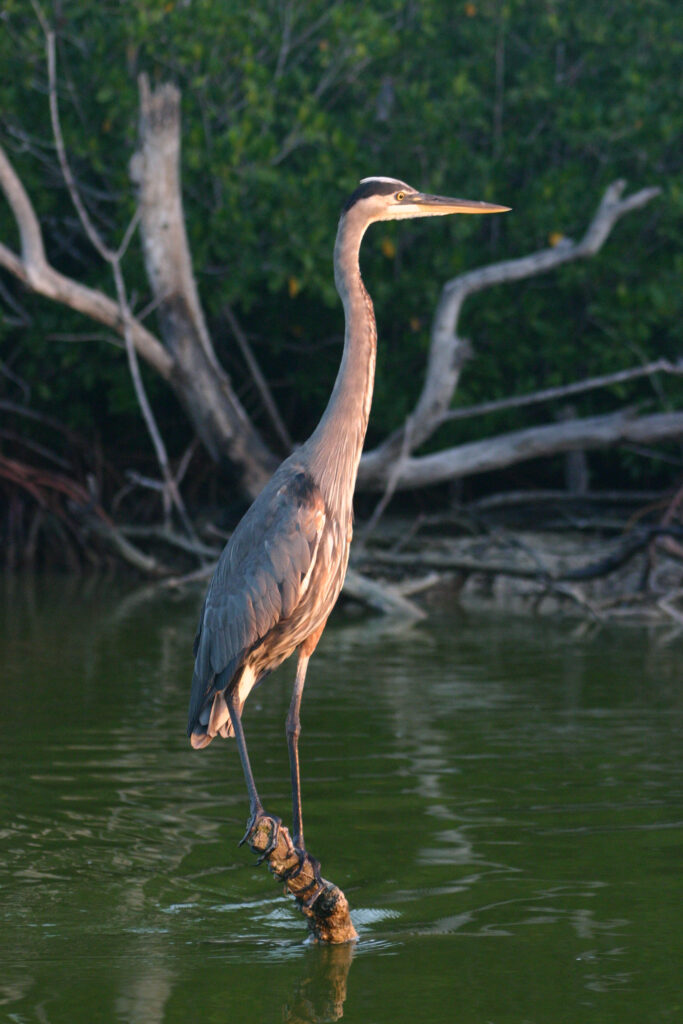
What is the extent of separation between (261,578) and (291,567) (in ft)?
0.31

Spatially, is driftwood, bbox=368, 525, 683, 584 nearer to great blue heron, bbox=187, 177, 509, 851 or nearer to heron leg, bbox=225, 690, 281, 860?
great blue heron, bbox=187, 177, 509, 851

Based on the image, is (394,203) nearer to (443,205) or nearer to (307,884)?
(443,205)

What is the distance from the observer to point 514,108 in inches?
530

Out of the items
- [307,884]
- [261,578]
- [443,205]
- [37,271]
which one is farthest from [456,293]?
[307,884]

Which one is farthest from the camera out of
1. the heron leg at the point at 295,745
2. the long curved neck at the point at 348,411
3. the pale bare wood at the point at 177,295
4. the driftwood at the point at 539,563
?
the pale bare wood at the point at 177,295

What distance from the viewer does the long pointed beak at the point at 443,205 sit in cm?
475

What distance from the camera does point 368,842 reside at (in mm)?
4672

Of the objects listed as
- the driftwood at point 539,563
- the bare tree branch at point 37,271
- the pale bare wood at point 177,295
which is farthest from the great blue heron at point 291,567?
the pale bare wood at point 177,295

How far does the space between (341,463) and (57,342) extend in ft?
29.4

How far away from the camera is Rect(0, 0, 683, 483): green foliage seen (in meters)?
11.1

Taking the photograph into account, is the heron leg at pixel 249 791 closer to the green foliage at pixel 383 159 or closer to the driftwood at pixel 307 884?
the driftwood at pixel 307 884

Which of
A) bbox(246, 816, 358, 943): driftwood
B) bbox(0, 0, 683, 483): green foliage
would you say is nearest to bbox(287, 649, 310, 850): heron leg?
bbox(246, 816, 358, 943): driftwood

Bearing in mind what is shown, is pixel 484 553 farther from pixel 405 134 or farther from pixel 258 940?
pixel 258 940

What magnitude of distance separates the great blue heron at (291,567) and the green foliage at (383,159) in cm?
676
